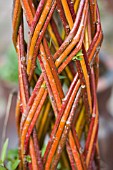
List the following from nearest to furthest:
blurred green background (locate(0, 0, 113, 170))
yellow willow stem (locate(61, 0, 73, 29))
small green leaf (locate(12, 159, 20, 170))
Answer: yellow willow stem (locate(61, 0, 73, 29)) < small green leaf (locate(12, 159, 20, 170)) < blurred green background (locate(0, 0, 113, 170))

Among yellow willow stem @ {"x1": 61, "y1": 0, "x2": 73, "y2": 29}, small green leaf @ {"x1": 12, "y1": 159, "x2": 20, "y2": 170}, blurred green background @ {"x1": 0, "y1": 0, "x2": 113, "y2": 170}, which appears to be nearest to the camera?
yellow willow stem @ {"x1": 61, "y1": 0, "x2": 73, "y2": 29}

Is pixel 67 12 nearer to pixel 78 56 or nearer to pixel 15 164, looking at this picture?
pixel 78 56

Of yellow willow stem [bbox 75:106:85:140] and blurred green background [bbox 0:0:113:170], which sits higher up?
yellow willow stem [bbox 75:106:85:140]

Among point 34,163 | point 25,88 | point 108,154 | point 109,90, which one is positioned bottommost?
point 108,154

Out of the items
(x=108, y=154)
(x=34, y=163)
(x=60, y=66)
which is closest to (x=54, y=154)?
(x=34, y=163)

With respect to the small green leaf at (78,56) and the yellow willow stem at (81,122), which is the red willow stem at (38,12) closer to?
the small green leaf at (78,56)

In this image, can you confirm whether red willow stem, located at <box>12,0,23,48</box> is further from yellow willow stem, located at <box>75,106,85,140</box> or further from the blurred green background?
the blurred green background

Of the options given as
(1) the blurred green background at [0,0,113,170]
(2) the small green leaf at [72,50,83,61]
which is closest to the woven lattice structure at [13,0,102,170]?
(2) the small green leaf at [72,50,83,61]

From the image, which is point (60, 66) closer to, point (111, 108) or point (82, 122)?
point (82, 122)

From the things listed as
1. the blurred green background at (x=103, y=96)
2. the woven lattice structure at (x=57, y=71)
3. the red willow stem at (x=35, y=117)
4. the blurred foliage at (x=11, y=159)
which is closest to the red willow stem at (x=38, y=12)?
the woven lattice structure at (x=57, y=71)
